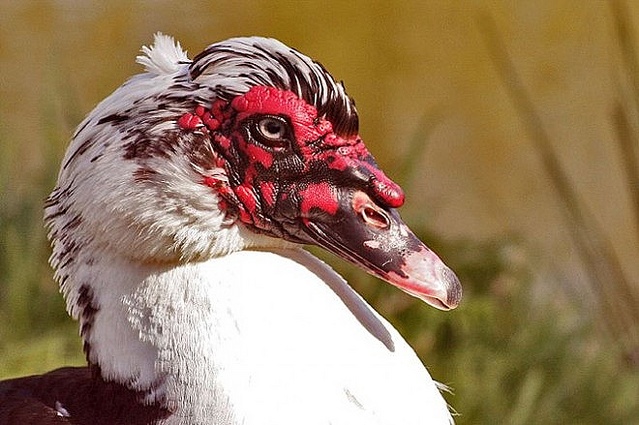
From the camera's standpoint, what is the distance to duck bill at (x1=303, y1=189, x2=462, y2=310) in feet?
6.96

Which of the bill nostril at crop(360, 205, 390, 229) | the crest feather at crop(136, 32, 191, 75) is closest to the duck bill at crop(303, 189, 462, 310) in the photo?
the bill nostril at crop(360, 205, 390, 229)

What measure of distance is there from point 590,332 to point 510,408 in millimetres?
515

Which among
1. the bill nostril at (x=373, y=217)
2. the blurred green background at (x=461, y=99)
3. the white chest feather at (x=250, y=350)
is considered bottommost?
the blurred green background at (x=461, y=99)

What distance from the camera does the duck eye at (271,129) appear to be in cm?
213

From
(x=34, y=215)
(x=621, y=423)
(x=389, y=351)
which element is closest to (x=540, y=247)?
(x=621, y=423)

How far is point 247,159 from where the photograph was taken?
214 centimetres

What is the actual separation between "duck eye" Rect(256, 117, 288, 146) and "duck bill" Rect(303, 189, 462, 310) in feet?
0.43

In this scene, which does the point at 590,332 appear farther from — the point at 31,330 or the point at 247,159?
the point at 247,159

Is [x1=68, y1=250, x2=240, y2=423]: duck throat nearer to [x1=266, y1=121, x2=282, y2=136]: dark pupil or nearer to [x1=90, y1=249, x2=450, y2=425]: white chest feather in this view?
[x1=90, y1=249, x2=450, y2=425]: white chest feather

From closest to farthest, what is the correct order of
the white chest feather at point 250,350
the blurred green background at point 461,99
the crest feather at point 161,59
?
1. the white chest feather at point 250,350
2. the crest feather at point 161,59
3. the blurred green background at point 461,99

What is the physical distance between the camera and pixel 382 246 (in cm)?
214

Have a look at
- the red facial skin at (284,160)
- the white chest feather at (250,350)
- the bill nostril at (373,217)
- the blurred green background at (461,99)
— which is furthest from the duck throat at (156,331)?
the blurred green background at (461,99)

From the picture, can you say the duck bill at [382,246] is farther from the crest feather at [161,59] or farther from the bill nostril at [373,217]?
the crest feather at [161,59]

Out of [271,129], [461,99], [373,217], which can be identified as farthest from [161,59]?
[461,99]
